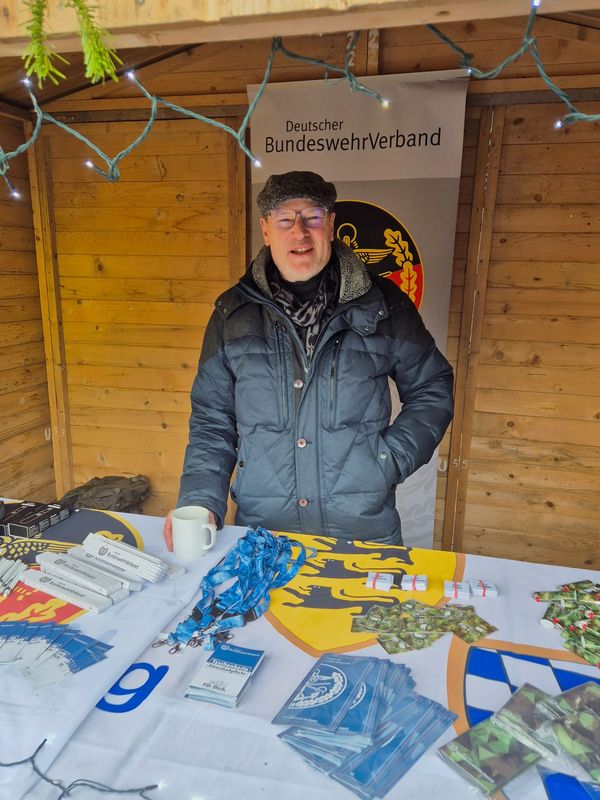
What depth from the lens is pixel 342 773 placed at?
61 centimetres

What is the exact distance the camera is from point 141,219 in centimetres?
272

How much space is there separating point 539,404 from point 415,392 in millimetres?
1218

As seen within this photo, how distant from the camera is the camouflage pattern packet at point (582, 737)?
608 millimetres

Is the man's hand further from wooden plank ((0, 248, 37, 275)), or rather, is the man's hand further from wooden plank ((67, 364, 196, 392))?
wooden plank ((0, 248, 37, 275))

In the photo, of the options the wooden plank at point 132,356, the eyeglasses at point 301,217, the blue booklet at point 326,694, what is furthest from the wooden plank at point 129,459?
the blue booklet at point 326,694

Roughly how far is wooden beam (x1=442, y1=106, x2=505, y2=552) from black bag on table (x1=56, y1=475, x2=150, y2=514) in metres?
1.59

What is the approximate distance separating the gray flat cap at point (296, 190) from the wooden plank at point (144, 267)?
1.29m

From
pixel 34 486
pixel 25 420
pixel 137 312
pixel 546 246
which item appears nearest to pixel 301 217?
pixel 546 246

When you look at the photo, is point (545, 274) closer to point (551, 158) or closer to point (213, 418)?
point (551, 158)

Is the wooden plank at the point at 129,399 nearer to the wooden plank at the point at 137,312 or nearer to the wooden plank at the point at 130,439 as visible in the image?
the wooden plank at the point at 130,439

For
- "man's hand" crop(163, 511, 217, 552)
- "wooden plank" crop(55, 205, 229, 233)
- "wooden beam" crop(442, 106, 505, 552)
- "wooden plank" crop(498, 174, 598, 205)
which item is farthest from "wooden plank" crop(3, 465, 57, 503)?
"wooden plank" crop(498, 174, 598, 205)

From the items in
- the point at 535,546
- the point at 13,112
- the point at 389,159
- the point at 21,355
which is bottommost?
the point at 535,546

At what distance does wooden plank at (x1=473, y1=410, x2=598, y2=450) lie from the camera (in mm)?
2455

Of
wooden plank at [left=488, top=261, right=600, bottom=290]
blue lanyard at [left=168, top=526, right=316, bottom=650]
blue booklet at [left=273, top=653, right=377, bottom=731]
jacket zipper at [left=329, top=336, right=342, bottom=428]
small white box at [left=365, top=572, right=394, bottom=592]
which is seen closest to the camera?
blue booklet at [left=273, top=653, right=377, bottom=731]
